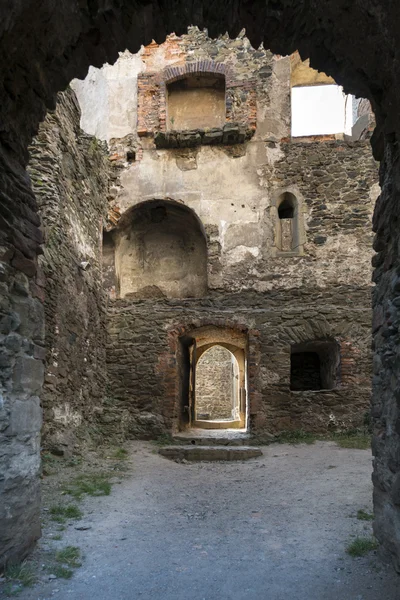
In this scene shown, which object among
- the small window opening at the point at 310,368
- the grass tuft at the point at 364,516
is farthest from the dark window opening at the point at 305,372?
the grass tuft at the point at 364,516

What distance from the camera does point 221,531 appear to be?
389 centimetres

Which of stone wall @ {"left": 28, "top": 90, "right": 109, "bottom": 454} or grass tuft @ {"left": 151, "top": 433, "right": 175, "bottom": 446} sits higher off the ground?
stone wall @ {"left": 28, "top": 90, "right": 109, "bottom": 454}

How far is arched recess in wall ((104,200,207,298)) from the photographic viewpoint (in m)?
10.6

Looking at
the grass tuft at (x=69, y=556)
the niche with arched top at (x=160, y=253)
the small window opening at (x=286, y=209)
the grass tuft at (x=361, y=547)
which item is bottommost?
the grass tuft at (x=69, y=556)

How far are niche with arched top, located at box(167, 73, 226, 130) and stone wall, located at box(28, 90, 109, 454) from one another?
311 cm

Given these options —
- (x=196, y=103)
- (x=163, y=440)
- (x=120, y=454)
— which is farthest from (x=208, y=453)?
(x=196, y=103)

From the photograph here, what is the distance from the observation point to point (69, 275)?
7.24m

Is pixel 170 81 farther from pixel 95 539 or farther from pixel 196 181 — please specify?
pixel 95 539

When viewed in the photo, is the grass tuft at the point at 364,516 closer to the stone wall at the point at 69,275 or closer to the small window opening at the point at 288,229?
the stone wall at the point at 69,275

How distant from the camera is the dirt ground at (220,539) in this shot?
2758 millimetres

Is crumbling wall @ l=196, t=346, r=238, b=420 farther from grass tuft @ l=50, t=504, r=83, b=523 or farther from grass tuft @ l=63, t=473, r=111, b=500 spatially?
grass tuft @ l=50, t=504, r=83, b=523

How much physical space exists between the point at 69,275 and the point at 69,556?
186 inches

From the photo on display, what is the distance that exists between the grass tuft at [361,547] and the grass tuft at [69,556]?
6.17 feet

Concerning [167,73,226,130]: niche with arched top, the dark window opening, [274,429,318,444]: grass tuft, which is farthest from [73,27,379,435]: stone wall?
the dark window opening
